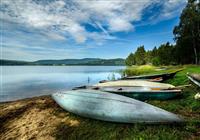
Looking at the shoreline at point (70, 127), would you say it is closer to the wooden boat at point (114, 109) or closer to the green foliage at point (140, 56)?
the wooden boat at point (114, 109)

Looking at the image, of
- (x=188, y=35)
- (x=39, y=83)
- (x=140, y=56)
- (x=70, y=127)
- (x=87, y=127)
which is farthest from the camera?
(x=140, y=56)

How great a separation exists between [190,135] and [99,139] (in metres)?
1.90

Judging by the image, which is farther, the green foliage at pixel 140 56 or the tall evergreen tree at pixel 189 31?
the green foliage at pixel 140 56

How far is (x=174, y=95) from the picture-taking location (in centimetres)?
599

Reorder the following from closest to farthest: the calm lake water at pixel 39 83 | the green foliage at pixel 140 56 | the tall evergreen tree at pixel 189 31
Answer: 1. the calm lake water at pixel 39 83
2. the tall evergreen tree at pixel 189 31
3. the green foliage at pixel 140 56

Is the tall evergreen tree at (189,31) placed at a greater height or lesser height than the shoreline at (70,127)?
greater

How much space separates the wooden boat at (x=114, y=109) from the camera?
3814 millimetres

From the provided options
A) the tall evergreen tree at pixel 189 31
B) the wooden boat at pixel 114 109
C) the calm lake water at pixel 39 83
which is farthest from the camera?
the tall evergreen tree at pixel 189 31

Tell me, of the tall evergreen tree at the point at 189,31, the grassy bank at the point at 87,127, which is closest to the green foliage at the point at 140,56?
the tall evergreen tree at the point at 189,31

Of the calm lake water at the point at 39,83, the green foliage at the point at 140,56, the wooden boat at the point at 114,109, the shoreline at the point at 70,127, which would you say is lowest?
the calm lake water at the point at 39,83

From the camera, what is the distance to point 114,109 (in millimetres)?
4375

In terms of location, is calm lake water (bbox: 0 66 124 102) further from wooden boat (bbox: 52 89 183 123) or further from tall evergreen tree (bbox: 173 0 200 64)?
tall evergreen tree (bbox: 173 0 200 64)

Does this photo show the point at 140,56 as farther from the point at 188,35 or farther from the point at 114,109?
the point at 114,109

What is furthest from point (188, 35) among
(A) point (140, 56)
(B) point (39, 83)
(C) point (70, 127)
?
(A) point (140, 56)
